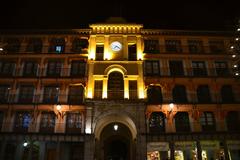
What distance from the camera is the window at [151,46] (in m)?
31.2

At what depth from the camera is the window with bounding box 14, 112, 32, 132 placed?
27703 millimetres

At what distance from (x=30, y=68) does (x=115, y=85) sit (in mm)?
11104

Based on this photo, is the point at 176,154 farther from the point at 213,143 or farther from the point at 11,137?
the point at 11,137

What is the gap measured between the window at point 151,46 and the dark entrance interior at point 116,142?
33.2 feet

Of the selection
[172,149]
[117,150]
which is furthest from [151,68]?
[117,150]

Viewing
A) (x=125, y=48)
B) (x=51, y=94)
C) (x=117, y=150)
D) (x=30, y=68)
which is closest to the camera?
(x=51, y=94)

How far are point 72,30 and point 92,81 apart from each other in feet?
25.7

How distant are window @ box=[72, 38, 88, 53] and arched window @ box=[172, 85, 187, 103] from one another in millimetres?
12534

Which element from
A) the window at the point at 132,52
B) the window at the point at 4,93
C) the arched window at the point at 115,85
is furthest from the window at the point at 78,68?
the window at the point at 4,93

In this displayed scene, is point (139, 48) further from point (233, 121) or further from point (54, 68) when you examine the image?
point (233, 121)

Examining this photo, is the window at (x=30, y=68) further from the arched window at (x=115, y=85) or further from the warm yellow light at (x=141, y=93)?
the warm yellow light at (x=141, y=93)

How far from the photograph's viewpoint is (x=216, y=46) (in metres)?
32.1

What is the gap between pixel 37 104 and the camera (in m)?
28.2

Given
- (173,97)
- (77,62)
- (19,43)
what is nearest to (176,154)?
(173,97)
